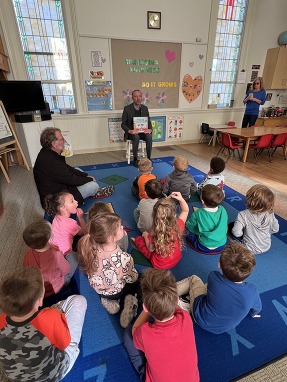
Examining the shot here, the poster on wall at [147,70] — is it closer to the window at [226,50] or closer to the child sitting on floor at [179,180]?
the window at [226,50]

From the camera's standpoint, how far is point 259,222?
1.85 metres

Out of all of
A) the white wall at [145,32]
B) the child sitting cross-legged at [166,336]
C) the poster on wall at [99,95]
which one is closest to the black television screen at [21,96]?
the white wall at [145,32]

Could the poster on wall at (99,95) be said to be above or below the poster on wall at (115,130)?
above

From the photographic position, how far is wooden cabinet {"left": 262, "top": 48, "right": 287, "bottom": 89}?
18.0 feet

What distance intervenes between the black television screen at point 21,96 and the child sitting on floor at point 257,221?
161 inches

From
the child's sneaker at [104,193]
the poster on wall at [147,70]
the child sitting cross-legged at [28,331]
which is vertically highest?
the poster on wall at [147,70]

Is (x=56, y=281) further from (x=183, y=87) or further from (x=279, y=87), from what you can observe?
(x=279, y=87)

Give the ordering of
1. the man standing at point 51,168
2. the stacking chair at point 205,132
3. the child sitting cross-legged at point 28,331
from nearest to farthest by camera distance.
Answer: the child sitting cross-legged at point 28,331, the man standing at point 51,168, the stacking chair at point 205,132

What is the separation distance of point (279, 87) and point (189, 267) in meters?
6.29

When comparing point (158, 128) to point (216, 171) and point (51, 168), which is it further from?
point (51, 168)

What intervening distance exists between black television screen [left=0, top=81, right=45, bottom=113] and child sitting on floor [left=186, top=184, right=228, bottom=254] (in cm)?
383

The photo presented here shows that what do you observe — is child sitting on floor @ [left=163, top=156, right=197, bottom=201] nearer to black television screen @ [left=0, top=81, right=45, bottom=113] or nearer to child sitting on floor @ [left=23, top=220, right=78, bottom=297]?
child sitting on floor @ [left=23, top=220, right=78, bottom=297]

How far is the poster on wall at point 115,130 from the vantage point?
16.5 feet

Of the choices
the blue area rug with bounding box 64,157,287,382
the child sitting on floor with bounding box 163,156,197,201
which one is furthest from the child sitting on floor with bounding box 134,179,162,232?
the child sitting on floor with bounding box 163,156,197,201
